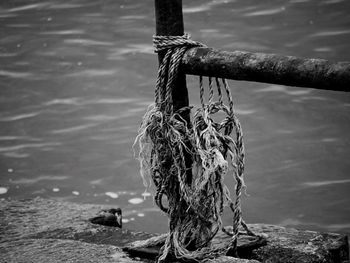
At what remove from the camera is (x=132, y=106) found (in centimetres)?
718

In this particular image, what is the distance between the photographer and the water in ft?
18.8

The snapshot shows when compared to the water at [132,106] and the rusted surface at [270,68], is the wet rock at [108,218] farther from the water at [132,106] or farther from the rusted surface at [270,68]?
the water at [132,106]

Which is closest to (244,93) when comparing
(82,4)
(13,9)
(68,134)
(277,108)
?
(277,108)

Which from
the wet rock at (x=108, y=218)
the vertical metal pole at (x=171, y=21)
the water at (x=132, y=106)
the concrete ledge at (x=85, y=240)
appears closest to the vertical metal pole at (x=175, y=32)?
the vertical metal pole at (x=171, y=21)

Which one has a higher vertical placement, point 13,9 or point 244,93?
point 13,9

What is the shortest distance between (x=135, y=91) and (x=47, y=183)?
1891 millimetres

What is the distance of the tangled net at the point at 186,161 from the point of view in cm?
245

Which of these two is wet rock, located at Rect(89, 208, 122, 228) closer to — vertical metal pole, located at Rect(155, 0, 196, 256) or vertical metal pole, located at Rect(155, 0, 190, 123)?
vertical metal pole, located at Rect(155, 0, 196, 256)

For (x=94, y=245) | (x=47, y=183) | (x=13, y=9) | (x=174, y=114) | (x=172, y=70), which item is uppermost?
(x=13, y=9)

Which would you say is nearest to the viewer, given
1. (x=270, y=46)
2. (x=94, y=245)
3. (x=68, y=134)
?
(x=94, y=245)

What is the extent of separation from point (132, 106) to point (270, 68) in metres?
5.07

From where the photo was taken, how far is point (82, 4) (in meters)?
9.77

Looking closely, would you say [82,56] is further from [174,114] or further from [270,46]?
[174,114]

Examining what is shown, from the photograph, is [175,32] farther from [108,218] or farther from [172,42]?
[108,218]
